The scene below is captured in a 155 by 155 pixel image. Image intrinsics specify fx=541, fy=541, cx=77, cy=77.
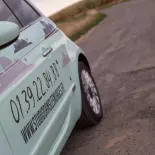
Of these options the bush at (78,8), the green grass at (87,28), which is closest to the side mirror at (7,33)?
the green grass at (87,28)

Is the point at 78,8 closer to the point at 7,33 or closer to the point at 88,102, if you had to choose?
the point at 88,102

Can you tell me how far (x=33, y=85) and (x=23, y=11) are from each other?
1.18m

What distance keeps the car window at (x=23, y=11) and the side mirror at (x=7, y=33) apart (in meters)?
0.98

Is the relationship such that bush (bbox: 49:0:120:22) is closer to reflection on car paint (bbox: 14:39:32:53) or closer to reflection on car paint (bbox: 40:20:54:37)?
reflection on car paint (bbox: 40:20:54:37)

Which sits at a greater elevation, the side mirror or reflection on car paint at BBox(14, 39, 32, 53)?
the side mirror

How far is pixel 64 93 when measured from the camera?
16.3 ft

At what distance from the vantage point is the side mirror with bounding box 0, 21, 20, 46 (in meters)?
3.72

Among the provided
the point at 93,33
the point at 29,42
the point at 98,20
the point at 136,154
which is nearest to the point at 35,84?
the point at 29,42

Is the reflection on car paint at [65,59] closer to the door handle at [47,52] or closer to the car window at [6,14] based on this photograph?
the door handle at [47,52]

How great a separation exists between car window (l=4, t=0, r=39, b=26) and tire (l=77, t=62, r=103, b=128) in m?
0.90

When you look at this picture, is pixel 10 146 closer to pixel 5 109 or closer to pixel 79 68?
pixel 5 109

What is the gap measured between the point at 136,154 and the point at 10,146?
74.9 inches

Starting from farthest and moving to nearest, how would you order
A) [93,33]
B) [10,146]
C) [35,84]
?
[93,33]
[35,84]
[10,146]

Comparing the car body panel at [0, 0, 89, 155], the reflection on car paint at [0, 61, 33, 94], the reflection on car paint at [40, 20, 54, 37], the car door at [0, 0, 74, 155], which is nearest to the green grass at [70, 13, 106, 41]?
the reflection on car paint at [40, 20, 54, 37]
